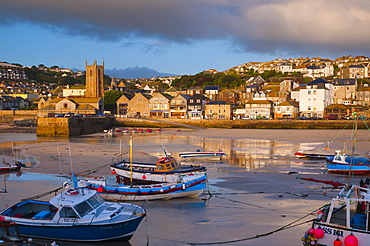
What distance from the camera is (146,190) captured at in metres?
15.1

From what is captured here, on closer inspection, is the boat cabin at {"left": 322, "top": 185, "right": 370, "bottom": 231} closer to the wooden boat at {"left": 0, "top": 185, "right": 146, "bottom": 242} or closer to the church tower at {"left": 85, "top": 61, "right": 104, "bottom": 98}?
the wooden boat at {"left": 0, "top": 185, "right": 146, "bottom": 242}

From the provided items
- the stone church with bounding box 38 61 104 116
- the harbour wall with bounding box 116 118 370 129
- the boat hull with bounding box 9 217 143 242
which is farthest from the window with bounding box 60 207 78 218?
the stone church with bounding box 38 61 104 116

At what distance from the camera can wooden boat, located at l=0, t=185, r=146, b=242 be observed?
10.7m

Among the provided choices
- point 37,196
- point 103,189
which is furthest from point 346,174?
point 37,196

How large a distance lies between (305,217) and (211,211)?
130 inches

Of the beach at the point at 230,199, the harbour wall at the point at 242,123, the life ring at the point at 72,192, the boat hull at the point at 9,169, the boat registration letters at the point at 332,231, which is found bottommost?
the beach at the point at 230,199

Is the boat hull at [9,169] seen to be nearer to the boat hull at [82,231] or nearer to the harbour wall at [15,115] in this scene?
the boat hull at [82,231]

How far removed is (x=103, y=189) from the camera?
15.0m

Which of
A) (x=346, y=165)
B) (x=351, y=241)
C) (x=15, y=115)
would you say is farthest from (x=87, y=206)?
(x=15, y=115)

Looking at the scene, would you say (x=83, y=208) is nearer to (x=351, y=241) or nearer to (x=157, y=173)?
(x=157, y=173)

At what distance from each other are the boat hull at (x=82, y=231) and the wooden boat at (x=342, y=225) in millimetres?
4871

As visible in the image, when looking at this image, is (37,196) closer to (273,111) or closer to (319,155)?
(319,155)

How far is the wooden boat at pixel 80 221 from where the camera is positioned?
35.1ft

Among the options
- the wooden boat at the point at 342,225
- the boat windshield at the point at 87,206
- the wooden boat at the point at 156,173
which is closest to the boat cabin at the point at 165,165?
the wooden boat at the point at 156,173
